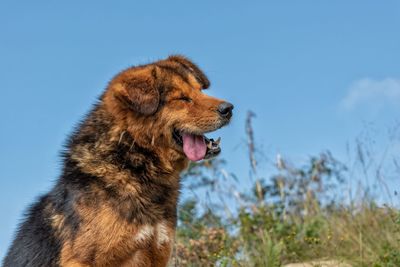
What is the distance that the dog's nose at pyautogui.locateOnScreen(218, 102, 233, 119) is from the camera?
665 centimetres

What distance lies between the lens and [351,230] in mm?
10320

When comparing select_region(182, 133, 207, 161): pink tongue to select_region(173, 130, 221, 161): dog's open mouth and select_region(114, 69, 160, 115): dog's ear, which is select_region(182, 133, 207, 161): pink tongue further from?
select_region(114, 69, 160, 115): dog's ear

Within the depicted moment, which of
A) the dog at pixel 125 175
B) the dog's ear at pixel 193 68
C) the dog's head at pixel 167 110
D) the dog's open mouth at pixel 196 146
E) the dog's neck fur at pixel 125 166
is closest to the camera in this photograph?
the dog at pixel 125 175

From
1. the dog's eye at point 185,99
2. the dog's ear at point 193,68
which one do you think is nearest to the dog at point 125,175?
the dog's eye at point 185,99

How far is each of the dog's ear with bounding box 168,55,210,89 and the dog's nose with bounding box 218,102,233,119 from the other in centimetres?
77

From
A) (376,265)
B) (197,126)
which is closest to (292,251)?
(376,265)

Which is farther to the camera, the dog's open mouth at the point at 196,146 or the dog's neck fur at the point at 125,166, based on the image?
the dog's open mouth at the point at 196,146

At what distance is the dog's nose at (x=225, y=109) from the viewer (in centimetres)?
665

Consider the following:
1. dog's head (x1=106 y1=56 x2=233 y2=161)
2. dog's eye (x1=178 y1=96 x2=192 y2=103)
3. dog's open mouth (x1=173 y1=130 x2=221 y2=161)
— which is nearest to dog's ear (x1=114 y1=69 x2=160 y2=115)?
dog's head (x1=106 y1=56 x2=233 y2=161)

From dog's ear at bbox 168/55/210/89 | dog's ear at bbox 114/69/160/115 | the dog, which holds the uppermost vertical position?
dog's ear at bbox 168/55/210/89

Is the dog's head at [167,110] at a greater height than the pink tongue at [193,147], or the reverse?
the dog's head at [167,110]

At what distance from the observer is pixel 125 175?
21.2ft

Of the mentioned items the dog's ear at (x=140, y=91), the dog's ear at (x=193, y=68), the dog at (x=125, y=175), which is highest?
the dog's ear at (x=193, y=68)

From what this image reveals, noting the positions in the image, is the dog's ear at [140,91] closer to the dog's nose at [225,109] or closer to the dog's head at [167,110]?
the dog's head at [167,110]
